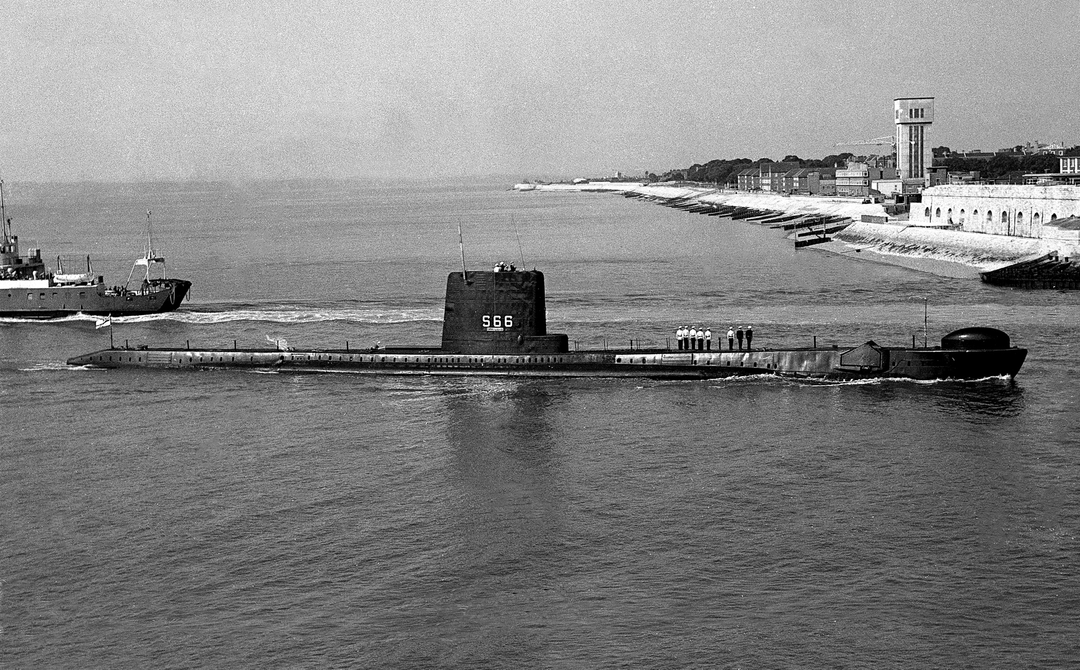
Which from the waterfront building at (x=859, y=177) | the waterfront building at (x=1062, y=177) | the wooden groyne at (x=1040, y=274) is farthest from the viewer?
the waterfront building at (x=859, y=177)

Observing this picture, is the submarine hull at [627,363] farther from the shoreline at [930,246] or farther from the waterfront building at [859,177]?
the waterfront building at [859,177]

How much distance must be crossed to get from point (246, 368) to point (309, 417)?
10.7 metres

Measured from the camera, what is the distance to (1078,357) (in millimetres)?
49344

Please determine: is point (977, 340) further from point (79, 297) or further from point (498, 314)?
point (79, 297)

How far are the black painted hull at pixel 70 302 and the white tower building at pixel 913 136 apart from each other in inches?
4150

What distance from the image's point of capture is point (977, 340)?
147ft

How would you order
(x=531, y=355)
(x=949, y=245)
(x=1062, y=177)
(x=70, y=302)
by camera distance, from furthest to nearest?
(x=1062, y=177) → (x=949, y=245) → (x=70, y=302) → (x=531, y=355)

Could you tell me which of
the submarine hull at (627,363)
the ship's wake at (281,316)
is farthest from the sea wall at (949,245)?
the ship's wake at (281,316)

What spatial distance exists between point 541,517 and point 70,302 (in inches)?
1955

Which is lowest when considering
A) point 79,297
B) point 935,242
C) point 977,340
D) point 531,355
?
point 531,355

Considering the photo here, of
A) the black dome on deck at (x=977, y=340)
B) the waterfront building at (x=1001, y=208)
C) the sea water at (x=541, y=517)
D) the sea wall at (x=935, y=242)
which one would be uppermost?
the waterfront building at (x=1001, y=208)

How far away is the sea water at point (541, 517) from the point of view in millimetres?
23234

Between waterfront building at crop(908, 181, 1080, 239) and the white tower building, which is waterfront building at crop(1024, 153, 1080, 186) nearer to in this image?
waterfront building at crop(908, 181, 1080, 239)

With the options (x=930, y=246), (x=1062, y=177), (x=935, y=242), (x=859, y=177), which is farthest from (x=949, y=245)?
(x=859, y=177)
